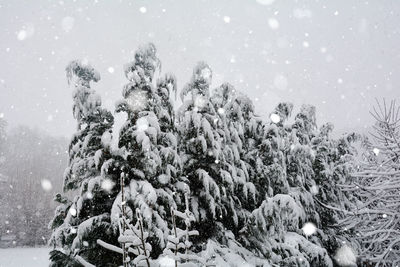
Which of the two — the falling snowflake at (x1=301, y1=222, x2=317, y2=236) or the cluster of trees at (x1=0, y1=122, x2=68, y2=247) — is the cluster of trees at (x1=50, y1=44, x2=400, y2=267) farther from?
the cluster of trees at (x1=0, y1=122, x2=68, y2=247)

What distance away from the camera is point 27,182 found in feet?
173

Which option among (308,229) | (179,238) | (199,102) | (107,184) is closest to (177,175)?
(107,184)

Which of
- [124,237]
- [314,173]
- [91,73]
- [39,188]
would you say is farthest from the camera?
[39,188]

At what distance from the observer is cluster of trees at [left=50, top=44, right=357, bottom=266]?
7211 millimetres

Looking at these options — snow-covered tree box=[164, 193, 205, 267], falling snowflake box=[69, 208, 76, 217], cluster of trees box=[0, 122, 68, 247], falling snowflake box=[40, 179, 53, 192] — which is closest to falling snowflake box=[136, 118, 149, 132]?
falling snowflake box=[69, 208, 76, 217]

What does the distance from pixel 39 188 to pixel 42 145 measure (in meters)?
16.6

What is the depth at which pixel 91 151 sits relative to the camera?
8.16 m

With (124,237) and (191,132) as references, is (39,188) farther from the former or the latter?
(124,237)

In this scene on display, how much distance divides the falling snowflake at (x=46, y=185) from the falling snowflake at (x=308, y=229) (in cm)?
4999

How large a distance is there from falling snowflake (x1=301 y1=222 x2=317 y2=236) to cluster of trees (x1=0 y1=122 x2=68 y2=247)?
1193 inches

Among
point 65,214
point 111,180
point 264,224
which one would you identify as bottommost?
point 264,224

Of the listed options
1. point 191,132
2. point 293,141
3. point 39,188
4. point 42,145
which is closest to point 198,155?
point 191,132

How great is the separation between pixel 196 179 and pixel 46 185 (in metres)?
51.5

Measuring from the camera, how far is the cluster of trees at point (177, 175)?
7211 millimetres
